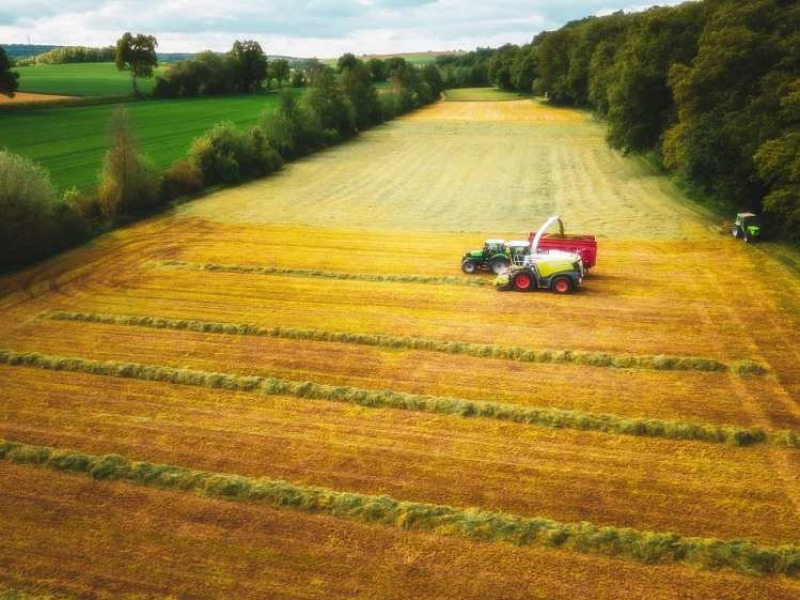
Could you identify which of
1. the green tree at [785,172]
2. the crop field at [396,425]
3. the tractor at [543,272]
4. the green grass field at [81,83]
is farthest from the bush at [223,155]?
the green grass field at [81,83]

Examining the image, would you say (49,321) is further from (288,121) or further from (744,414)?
(288,121)

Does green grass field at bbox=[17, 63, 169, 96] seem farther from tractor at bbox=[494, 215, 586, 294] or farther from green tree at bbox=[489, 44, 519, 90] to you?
tractor at bbox=[494, 215, 586, 294]

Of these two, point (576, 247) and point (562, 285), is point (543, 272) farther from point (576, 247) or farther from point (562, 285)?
point (576, 247)

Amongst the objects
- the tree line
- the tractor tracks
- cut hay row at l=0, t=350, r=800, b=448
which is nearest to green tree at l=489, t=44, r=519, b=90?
the tree line

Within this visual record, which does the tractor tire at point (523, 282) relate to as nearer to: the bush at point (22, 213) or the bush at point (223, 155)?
the bush at point (22, 213)

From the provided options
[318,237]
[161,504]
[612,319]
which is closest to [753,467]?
[612,319]

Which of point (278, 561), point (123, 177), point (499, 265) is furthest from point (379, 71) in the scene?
point (278, 561)
